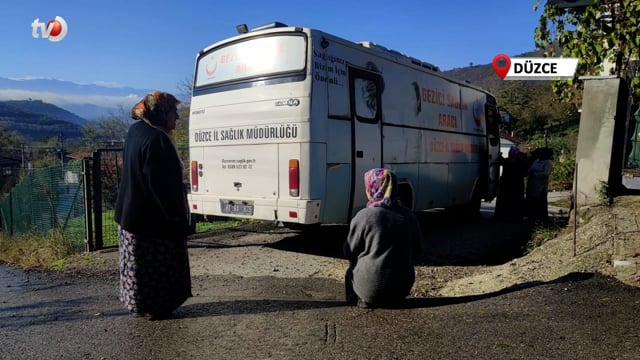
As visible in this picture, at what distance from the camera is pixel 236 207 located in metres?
7.23

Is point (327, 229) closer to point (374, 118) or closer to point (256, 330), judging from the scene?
point (374, 118)

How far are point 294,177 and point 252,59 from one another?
192 centimetres

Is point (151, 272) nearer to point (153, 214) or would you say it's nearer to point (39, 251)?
point (153, 214)

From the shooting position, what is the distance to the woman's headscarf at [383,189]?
14.6ft

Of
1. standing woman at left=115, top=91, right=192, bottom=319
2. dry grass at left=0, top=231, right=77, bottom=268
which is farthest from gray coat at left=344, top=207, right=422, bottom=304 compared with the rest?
dry grass at left=0, top=231, right=77, bottom=268

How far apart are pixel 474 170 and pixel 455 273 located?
5511mm

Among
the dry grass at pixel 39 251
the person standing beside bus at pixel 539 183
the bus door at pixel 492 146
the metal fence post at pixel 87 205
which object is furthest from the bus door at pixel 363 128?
the bus door at pixel 492 146

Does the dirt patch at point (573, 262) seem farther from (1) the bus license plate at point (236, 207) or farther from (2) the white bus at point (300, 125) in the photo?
(1) the bus license plate at point (236, 207)

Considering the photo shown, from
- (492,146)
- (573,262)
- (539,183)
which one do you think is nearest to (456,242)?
(539,183)

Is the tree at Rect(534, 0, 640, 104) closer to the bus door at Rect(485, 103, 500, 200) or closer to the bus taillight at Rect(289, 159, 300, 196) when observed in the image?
the bus door at Rect(485, 103, 500, 200)

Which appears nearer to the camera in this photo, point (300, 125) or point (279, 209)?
point (300, 125)

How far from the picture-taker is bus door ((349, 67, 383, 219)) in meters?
7.08

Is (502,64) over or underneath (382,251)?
over

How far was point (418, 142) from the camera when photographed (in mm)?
8812
